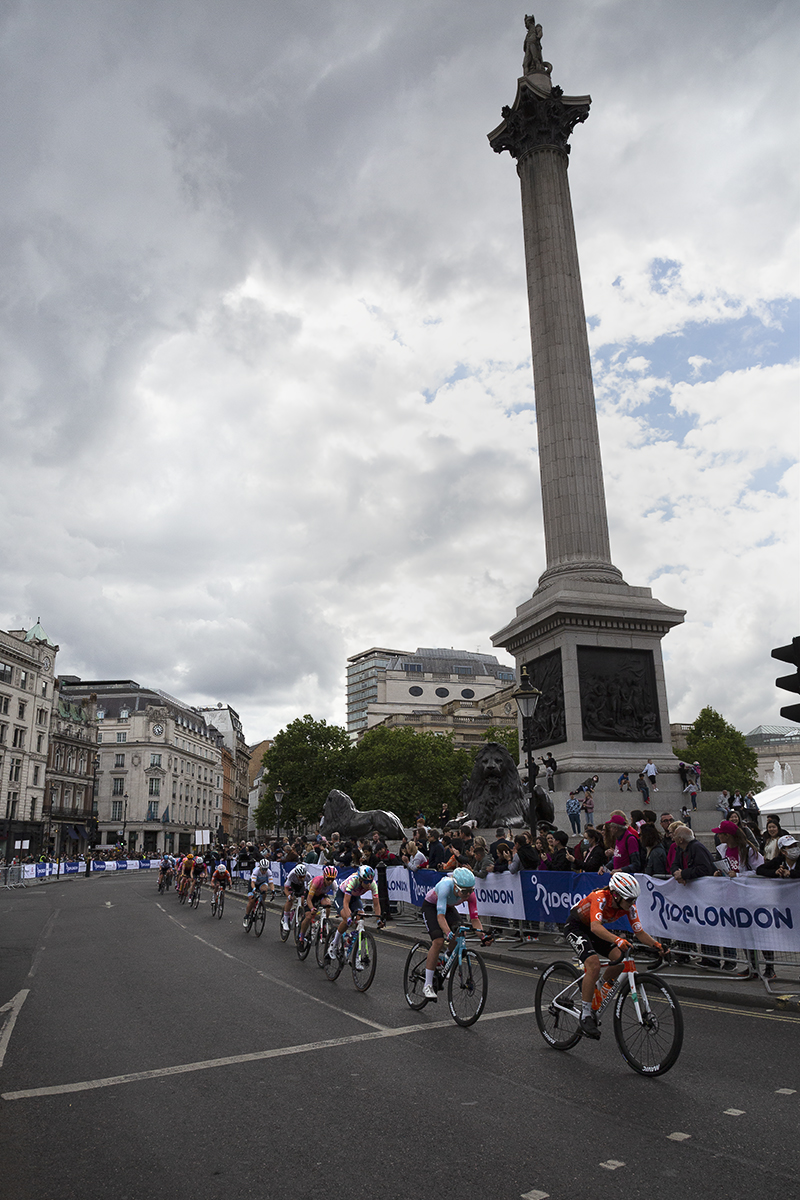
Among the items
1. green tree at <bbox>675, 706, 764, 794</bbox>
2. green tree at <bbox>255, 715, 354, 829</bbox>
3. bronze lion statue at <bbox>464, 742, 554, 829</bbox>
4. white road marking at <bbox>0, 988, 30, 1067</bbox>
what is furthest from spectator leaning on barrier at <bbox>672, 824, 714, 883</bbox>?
green tree at <bbox>255, 715, 354, 829</bbox>

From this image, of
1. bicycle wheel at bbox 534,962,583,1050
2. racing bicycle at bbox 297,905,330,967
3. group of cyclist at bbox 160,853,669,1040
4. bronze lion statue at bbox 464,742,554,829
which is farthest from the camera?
bronze lion statue at bbox 464,742,554,829

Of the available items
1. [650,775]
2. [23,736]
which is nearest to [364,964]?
[650,775]

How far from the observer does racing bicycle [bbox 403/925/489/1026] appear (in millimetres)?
9430

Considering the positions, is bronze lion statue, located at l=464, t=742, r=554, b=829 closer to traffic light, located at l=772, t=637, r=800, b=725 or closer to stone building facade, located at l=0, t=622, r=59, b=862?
traffic light, located at l=772, t=637, r=800, b=725

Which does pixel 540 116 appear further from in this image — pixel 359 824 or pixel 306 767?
pixel 306 767

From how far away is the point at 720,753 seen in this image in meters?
68.8

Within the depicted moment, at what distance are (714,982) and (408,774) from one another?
66.6m

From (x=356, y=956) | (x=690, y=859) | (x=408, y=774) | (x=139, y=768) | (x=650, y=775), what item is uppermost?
(x=139, y=768)

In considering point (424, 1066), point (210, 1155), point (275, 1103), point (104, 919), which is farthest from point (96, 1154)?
point (104, 919)

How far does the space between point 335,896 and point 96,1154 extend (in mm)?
8932

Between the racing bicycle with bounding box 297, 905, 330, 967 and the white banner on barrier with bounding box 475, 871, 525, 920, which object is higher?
the white banner on barrier with bounding box 475, 871, 525, 920

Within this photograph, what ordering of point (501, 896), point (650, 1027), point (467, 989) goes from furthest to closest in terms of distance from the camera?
1. point (501, 896)
2. point (467, 989)
3. point (650, 1027)

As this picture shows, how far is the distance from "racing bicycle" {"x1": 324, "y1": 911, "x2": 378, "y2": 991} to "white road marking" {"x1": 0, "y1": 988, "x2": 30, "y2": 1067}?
4.44 metres

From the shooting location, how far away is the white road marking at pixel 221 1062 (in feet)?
23.8
